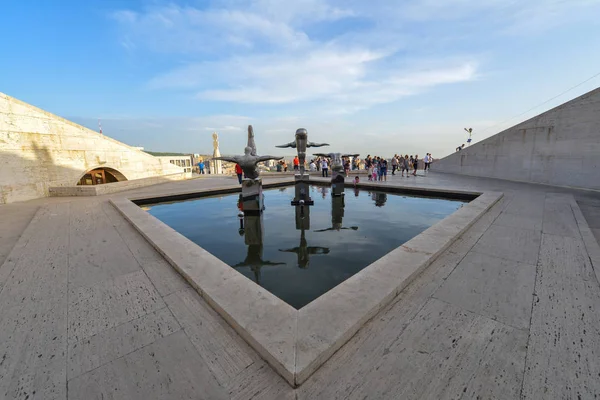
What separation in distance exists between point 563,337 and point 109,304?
5.62m

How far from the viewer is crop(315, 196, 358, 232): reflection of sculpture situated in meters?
7.93

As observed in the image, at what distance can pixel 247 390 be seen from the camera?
2025 millimetres

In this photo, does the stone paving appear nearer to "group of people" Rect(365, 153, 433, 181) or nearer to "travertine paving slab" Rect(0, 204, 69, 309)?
"travertine paving slab" Rect(0, 204, 69, 309)

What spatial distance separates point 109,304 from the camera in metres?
3.32

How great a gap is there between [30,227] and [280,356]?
29.2 ft

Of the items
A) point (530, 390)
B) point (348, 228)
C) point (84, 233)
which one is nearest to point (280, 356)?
point (530, 390)

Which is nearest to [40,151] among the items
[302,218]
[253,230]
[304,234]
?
[253,230]

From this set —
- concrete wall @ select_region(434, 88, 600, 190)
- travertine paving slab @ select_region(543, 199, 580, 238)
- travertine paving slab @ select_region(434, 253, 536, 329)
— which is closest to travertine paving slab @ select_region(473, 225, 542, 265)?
travertine paving slab @ select_region(434, 253, 536, 329)

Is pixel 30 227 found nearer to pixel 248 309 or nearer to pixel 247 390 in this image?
pixel 248 309

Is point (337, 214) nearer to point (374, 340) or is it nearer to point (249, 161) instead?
point (249, 161)

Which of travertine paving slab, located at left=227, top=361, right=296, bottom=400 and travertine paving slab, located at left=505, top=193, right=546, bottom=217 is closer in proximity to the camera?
travertine paving slab, located at left=227, top=361, right=296, bottom=400

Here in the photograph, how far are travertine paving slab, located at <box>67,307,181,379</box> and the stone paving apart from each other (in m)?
0.01

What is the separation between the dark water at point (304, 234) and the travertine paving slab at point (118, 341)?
179cm

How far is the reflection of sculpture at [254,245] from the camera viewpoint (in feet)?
17.4
